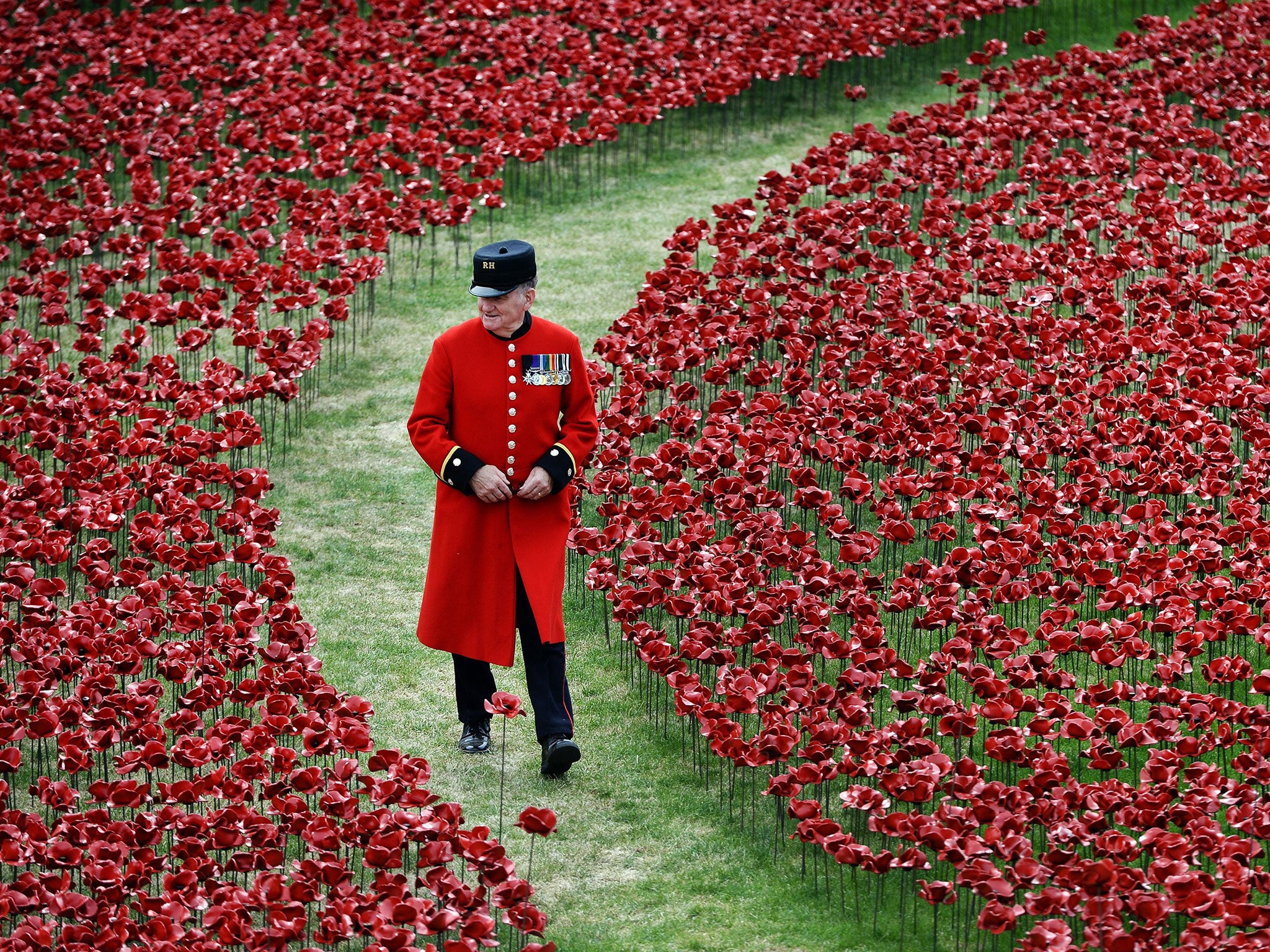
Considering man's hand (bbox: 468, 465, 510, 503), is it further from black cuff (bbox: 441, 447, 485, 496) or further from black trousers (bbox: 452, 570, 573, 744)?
black trousers (bbox: 452, 570, 573, 744)

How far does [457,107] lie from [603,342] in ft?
13.5

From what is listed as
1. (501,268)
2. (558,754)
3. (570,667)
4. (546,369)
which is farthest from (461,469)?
(570,667)

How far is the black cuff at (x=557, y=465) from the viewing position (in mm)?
6469

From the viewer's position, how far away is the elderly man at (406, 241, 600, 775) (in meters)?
6.47

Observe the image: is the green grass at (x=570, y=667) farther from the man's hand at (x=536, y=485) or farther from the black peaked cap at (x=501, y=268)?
the black peaked cap at (x=501, y=268)

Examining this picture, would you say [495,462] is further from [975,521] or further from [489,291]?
[975,521]

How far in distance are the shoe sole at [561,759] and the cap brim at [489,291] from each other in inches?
72.7

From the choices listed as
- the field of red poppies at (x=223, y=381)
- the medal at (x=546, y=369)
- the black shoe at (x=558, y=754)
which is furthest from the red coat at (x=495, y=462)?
the field of red poppies at (x=223, y=381)

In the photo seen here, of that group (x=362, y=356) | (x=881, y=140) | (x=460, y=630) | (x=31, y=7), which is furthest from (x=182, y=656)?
(x=31, y=7)

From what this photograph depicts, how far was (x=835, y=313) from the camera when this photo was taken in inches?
404

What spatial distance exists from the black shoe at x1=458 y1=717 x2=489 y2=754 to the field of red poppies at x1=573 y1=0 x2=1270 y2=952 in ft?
2.55

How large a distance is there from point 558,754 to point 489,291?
1900 millimetres

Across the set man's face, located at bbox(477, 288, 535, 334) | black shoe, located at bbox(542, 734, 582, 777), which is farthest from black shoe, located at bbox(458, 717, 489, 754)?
man's face, located at bbox(477, 288, 535, 334)

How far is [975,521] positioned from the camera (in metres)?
7.41
